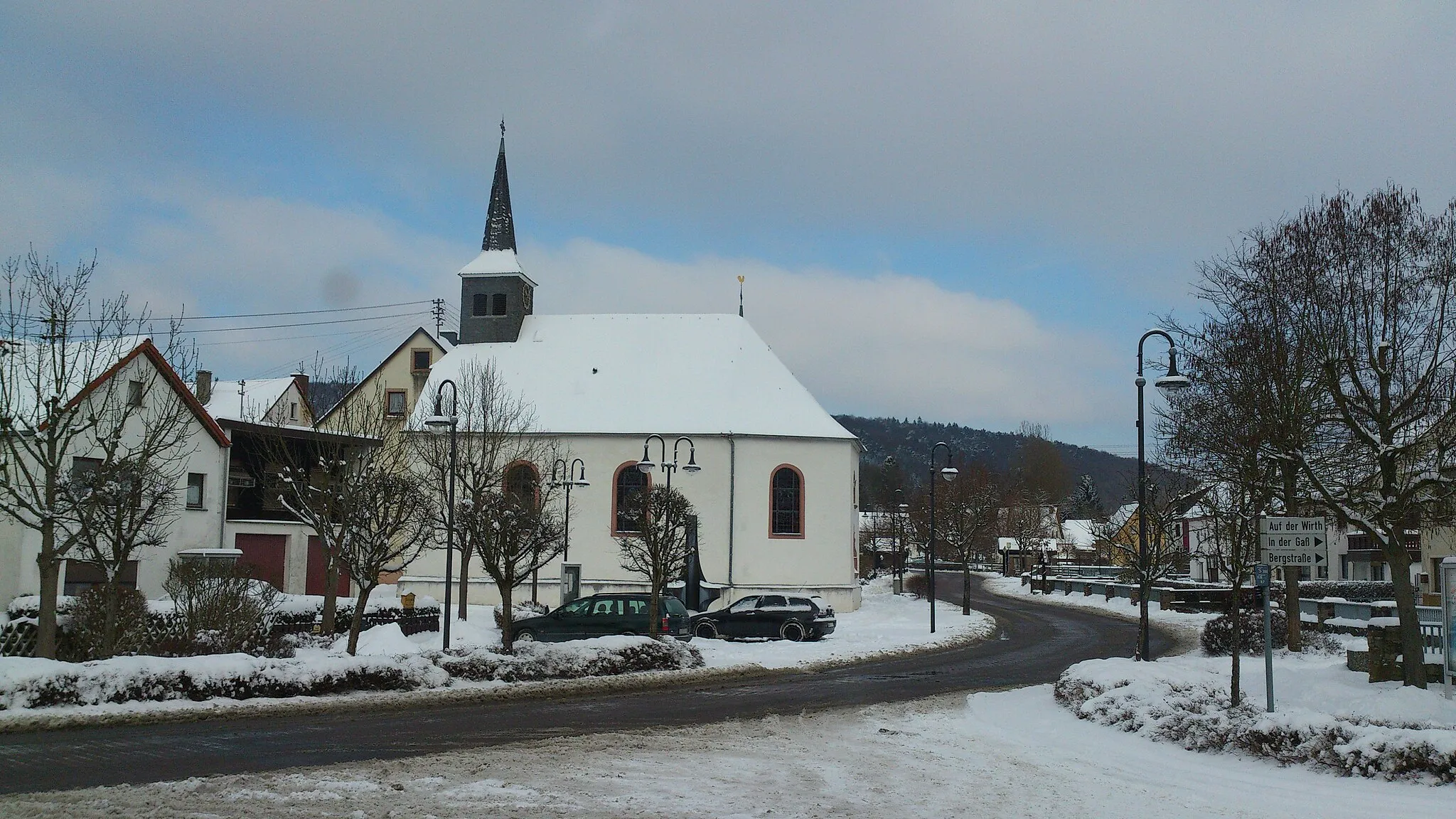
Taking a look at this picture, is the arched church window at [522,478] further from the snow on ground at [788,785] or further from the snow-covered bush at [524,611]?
the snow on ground at [788,785]

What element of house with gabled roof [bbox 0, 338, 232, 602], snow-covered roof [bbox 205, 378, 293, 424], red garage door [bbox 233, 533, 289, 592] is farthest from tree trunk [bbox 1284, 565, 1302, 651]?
snow-covered roof [bbox 205, 378, 293, 424]

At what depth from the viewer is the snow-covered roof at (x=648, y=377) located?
1624 inches

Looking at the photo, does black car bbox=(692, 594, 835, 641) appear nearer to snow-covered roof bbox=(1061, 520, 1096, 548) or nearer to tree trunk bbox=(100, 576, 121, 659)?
tree trunk bbox=(100, 576, 121, 659)

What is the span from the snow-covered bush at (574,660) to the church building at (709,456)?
15109 mm

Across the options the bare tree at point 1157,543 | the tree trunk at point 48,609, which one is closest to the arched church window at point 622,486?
the bare tree at point 1157,543

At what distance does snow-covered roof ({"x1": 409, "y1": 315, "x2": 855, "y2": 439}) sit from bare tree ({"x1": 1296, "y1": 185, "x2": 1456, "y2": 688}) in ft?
81.7

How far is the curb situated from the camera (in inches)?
545

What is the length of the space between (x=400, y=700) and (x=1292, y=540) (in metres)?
12.7

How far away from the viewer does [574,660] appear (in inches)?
819

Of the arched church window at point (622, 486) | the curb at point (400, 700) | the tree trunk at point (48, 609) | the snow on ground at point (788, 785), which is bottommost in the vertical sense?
the curb at point (400, 700)

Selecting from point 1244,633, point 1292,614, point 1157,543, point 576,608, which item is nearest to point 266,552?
point 576,608

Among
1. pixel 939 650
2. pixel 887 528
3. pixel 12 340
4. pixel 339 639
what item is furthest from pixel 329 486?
pixel 887 528

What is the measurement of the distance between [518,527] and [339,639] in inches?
194

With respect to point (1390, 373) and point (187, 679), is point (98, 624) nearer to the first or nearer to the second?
point (187, 679)
